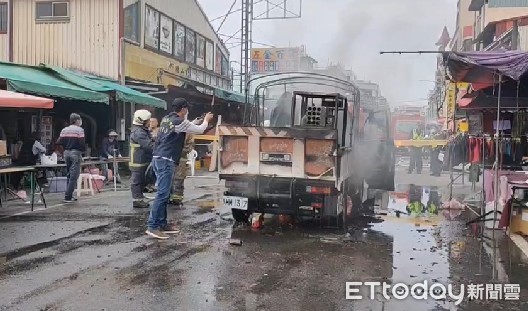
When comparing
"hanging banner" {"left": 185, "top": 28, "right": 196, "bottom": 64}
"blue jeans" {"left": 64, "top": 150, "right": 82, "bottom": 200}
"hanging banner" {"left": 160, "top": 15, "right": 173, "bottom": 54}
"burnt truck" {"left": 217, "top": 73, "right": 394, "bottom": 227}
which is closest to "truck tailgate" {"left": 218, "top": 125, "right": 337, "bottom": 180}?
"burnt truck" {"left": 217, "top": 73, "right": 394, "bottom": 227}

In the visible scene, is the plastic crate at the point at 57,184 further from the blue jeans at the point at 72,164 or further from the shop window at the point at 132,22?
the shop window at the point at 132,22

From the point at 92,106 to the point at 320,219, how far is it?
11581 mm

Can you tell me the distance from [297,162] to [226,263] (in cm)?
234

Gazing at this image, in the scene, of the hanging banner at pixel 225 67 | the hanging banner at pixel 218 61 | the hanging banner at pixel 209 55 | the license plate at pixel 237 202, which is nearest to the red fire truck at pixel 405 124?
the hanging banner at pixel 225 67

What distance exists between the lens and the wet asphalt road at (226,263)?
500 centimetres

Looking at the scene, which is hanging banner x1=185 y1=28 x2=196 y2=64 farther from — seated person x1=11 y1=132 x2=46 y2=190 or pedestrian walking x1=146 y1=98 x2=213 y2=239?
pedestrian walking x1=146 y1=98 x2=213 y2=239

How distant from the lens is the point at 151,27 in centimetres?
2153

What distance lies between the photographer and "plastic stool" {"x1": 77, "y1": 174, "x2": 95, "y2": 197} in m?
12.6

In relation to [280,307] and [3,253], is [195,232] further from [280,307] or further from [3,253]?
[280,307]

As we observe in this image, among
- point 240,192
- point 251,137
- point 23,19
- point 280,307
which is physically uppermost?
point 23,19

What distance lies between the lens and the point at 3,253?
21.9 feet

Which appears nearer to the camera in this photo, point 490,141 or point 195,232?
point 195,232

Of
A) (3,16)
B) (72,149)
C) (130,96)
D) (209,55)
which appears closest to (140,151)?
(72,149)

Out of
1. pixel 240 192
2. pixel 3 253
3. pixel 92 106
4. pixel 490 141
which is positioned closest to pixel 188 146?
pixel 240 192
